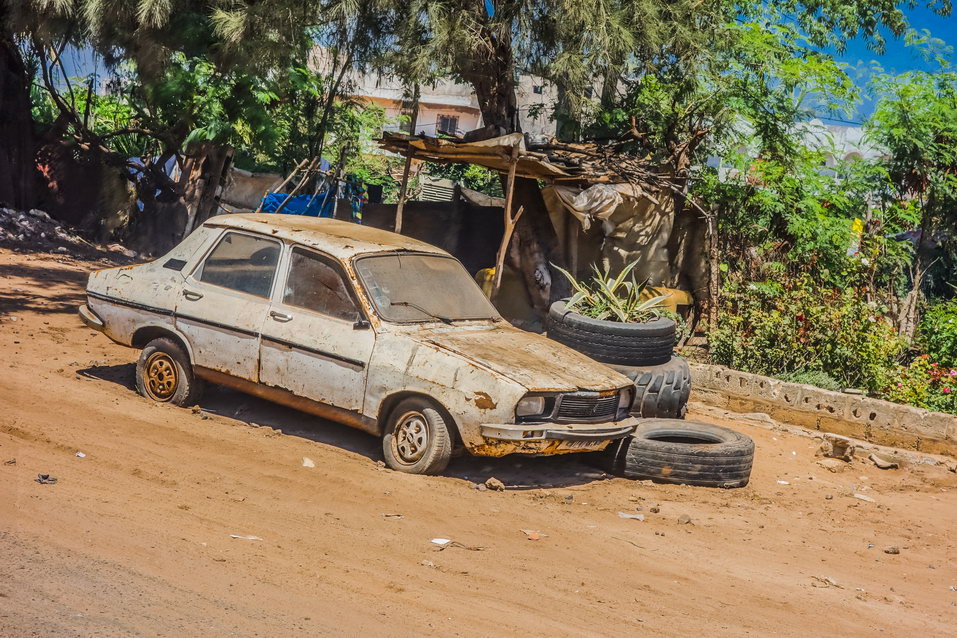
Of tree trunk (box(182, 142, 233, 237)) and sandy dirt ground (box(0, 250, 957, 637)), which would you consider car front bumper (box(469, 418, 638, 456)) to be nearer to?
sandy dirt ground (box(0, 250, 957, 637))

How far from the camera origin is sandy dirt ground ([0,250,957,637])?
3.92m

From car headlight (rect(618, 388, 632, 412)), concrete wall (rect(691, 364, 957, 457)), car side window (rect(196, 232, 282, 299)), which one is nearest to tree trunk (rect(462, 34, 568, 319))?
concrete wall (rect(691, 364, 957, 457))

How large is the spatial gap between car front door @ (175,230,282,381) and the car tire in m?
1.22

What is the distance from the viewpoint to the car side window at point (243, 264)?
7.05 m

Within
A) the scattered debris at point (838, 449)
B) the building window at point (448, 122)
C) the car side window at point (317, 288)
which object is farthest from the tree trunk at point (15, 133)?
the building window at point (448, 122)

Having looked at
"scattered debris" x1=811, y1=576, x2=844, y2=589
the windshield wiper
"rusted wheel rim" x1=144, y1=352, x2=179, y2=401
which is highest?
the windshield wiper

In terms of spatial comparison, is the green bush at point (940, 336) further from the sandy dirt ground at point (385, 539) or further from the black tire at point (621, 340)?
the black tire at point (621, 340)

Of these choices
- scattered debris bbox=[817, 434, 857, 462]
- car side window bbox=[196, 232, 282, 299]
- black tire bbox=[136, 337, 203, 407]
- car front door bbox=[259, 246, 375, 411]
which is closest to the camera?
car front door bbox=[259, 246, 375, 411]

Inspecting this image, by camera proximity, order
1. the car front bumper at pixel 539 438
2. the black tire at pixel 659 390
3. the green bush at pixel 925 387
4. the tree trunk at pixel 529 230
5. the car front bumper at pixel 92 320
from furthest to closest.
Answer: the tree trunk at pixel 529 230 → the green bush at pixel 925 387 → the black tire at pixel 659 390 → the car front bumper at pixel 92 320 → the car front bumper at pixel 539 438

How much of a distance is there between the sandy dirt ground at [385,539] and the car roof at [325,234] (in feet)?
4.66

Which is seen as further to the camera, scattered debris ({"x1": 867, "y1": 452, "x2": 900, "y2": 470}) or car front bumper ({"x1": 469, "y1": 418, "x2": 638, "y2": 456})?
scattered debris ({"x1": 867, "y1": 452, "x2": 900, "y2": 470})

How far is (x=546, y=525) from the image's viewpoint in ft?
18.5

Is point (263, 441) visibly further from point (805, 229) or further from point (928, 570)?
point (805, 229)

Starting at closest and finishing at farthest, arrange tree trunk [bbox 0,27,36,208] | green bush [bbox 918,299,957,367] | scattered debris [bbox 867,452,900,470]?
scattered debris [bbox 867,452,900,470] < green bush [bbox 918,299,957,367] < tree trunk [bbox 0,27,36,208]
